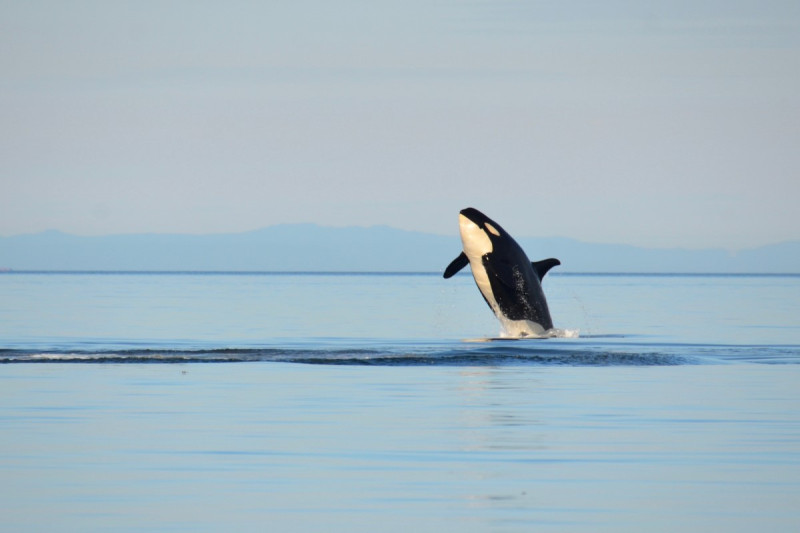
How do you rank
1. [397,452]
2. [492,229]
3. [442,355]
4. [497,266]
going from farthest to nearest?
[492,229] < [497,266] < [442,355] < [397,452]

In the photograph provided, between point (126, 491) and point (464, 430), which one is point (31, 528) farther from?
point (464, 430)

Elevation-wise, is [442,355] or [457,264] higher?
[457,264]

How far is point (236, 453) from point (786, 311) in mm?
56511

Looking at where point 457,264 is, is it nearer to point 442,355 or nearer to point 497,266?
point 497,266

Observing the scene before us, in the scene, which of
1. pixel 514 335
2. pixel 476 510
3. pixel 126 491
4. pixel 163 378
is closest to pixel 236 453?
pixel 126 491

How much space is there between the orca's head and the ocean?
2.52 metres

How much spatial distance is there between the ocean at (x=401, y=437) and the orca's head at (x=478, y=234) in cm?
252

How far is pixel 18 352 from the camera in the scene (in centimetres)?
3189

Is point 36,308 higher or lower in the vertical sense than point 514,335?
higher

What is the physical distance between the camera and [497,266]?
36.2 m

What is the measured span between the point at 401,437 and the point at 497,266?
18.3 metres

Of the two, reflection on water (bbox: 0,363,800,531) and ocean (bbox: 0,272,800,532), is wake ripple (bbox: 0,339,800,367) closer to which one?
ocean (bbox: 0,272,800,532)

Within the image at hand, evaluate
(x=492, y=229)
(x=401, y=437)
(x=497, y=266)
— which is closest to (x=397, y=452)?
(x=401, y=437)

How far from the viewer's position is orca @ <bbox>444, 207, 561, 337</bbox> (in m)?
36.2
